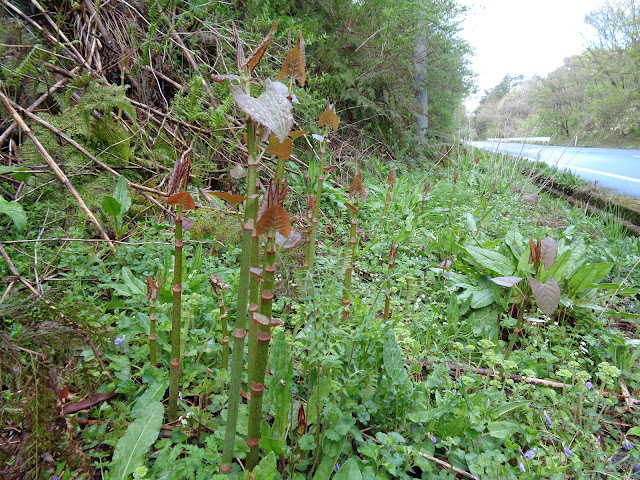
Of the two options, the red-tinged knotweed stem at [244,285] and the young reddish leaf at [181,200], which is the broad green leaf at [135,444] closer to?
the red-tinged knotweed stem at [244,285]

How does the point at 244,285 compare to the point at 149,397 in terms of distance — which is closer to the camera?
the point at 244,285

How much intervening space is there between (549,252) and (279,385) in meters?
1.46

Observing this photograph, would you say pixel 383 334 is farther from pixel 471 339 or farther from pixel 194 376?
pixel 471 339

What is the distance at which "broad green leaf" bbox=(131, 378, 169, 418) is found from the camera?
1177mm

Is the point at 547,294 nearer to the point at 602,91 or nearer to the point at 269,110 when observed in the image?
the point at 269,110

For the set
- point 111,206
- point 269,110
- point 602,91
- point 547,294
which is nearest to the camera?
point 269,110

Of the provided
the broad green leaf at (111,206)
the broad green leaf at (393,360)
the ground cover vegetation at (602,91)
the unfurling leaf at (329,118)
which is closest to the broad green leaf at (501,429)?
the broad green leaf at (393,360)

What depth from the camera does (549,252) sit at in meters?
1.76

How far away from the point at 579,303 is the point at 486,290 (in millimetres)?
533

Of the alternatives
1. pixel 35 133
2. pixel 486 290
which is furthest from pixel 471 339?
pixel 35 133

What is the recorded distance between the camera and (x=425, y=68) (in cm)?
692

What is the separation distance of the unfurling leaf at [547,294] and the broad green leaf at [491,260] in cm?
76

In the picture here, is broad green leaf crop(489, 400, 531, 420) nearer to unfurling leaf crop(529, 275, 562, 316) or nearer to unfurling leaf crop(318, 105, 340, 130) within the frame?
unfurling leaf crop(529, 275, 562, 316)

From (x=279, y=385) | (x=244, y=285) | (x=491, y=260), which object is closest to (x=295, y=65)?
(x=244, y=285)
